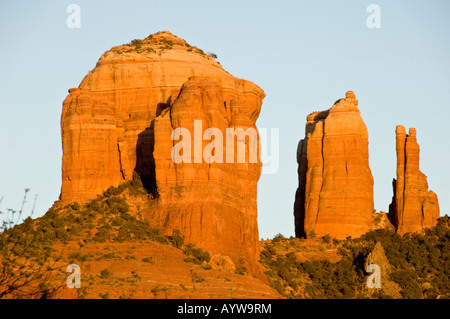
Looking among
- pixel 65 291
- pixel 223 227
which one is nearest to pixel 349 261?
pixel 223 227

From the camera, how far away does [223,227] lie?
90562 millimetres

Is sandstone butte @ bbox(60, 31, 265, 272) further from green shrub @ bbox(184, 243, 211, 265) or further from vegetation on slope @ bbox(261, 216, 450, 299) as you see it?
vegetation on slope @ bbox(261, 216, 450, 299)

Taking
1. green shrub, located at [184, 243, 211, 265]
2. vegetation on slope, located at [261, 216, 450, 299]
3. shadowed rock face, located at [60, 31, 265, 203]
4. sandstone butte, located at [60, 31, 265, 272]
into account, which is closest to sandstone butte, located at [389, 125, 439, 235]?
vegetation on slope, located at [261, 216, 450, 299]

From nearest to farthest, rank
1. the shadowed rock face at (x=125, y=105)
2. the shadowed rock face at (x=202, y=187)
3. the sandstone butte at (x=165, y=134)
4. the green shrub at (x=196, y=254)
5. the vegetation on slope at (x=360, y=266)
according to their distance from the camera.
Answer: the green shrub at (x=196, y=254) → the shadowed rock face at (x=202, y=187) → the sandstone butte at (x=165, y=134) → the shadowed rock face at (x=125, y=105) → the vegetation on slope at (x=360, y=266)

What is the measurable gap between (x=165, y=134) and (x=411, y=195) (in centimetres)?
3007

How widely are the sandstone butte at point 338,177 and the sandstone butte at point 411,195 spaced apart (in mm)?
2784

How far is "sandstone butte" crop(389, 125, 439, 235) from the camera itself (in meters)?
113

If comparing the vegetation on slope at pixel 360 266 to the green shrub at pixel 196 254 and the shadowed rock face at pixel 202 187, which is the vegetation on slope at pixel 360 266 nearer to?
the shadowed rock face at pixel 202 187

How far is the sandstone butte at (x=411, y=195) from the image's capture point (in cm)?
11338

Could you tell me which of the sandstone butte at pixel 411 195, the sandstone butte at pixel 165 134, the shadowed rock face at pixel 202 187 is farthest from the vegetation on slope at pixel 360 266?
the sandstone butte at pixel 165 134

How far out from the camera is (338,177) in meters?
113

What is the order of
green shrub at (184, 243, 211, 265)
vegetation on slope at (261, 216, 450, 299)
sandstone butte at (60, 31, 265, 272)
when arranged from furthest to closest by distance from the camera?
vegetation on slope at (261, 216, 450, 299) < sandstone butte at (60, 31, 265, 272) < green shrub at (184, 243, 211, 265)

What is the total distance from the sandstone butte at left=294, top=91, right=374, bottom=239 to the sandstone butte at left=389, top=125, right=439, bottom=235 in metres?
2.78
